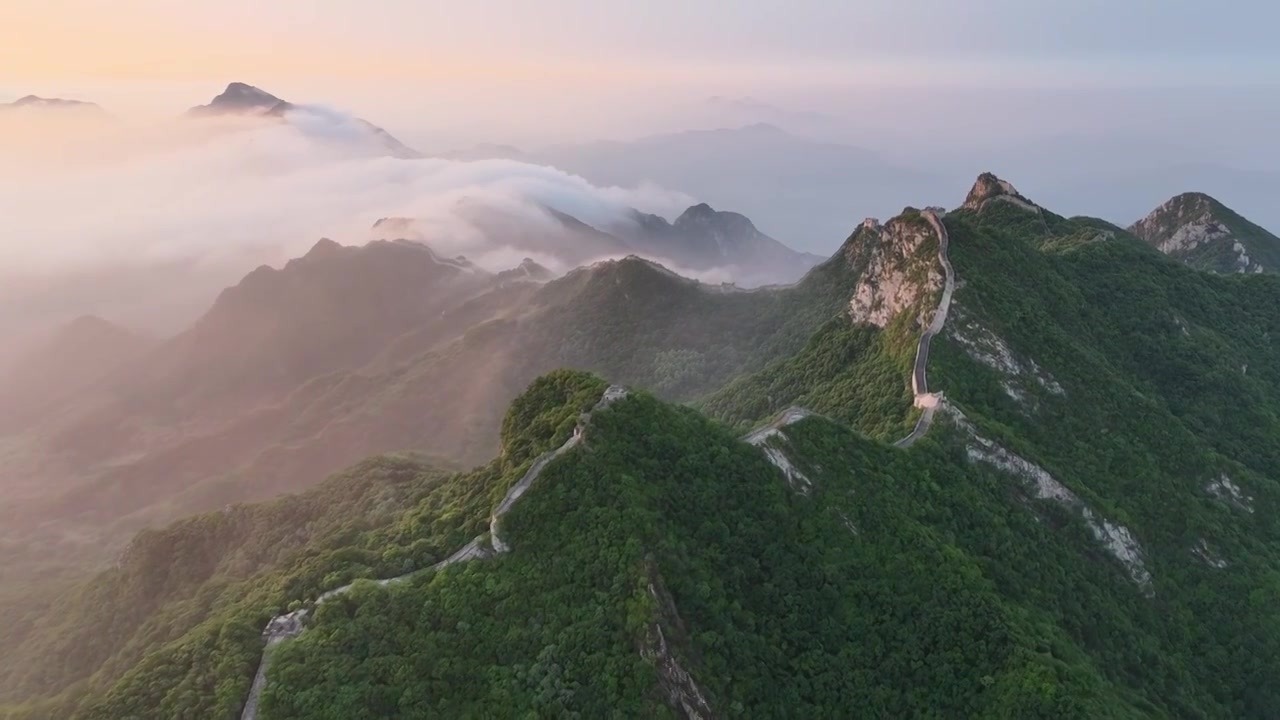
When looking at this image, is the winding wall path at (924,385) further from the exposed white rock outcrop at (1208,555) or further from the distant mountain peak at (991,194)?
the distant mountain peak at (991,194)

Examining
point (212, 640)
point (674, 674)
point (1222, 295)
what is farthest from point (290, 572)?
point (1222, 295)

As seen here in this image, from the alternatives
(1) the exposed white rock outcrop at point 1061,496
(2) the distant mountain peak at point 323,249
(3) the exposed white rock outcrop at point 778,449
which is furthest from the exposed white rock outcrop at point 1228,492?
(2) the distant mountain peak at point 323,249

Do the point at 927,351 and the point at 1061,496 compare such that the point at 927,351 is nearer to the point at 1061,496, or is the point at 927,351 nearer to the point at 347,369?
the point at 1061,496

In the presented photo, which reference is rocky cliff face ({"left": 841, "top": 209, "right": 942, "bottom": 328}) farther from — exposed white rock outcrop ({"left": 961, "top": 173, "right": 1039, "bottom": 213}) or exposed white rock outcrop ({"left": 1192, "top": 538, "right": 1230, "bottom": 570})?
exposed white rock outcrop ({"left": 961, "top": 173, "right": 1039, "bottom": 213})

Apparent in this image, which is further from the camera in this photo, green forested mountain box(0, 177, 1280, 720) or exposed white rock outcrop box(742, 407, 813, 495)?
exposed white rock outcrop box(742, 407, 813, 495)

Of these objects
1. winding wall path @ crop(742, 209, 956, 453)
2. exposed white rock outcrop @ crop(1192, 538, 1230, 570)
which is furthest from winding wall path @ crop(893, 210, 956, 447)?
exposed white rock outcrop @ crop(1192, 538, 1230, 570)

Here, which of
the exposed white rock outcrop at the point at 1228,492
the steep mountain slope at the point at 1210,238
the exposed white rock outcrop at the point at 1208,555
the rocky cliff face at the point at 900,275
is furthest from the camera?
the steep mountain slope at the point at 1210,238
